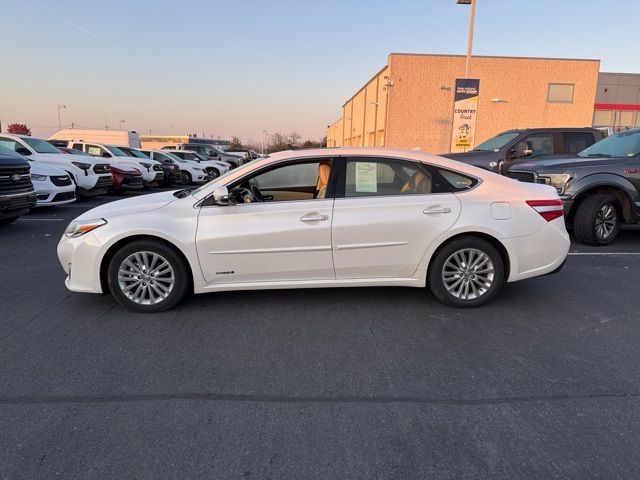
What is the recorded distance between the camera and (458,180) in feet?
14.9

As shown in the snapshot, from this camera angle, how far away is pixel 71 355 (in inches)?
138

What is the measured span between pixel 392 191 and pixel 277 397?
2337 millimetres

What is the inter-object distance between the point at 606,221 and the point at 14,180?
9.99m

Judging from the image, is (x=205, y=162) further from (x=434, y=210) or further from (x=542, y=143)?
(x=434, y=210)

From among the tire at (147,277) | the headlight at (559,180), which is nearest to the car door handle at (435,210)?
the tire at (147,277)

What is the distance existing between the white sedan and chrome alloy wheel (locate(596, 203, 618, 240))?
347cm

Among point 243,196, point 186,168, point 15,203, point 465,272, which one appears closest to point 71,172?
point 15,203

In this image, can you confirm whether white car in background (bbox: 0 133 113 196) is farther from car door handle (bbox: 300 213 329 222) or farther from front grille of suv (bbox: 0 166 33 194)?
car door handle (bbox: 300 213 329 222)

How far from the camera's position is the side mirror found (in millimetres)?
4242

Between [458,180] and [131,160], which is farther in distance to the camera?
[131,160]

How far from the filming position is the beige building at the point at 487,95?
3469 cm

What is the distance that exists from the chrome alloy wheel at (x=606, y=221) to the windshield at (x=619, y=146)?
106 cm

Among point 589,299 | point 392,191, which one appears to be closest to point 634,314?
point 589,299

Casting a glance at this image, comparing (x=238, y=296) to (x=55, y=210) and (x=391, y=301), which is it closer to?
(x=391, y=301)
